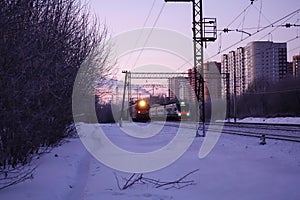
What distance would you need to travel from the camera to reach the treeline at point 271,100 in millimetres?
65062

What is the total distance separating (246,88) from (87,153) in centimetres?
6551

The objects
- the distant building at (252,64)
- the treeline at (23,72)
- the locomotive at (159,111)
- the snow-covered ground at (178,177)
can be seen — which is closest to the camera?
the treeline at (23,72)

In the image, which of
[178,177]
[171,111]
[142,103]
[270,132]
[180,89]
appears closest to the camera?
[178,177]

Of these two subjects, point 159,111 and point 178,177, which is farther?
point 159,111

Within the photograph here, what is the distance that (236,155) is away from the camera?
1591 cm

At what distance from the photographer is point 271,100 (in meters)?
71.1

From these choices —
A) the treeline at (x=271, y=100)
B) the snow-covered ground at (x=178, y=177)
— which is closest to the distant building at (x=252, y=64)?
the treeline at (x=271, y=100)

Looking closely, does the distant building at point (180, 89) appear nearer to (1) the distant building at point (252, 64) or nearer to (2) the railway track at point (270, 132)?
(1) the distant building at point (252, 64)

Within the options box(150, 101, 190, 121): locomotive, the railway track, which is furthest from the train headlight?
the railway track

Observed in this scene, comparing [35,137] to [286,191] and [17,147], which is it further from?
[286,191]

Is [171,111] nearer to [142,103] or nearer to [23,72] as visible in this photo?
[142,103]

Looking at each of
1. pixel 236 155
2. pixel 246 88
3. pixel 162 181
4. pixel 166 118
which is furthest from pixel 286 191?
pixel 246 88

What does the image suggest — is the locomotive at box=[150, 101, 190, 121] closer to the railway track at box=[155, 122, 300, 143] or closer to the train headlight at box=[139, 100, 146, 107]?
the train headlight at box=[139, 100, 146, 107]

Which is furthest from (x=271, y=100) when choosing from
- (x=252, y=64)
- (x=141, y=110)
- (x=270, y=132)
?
(x=270, y=132)
